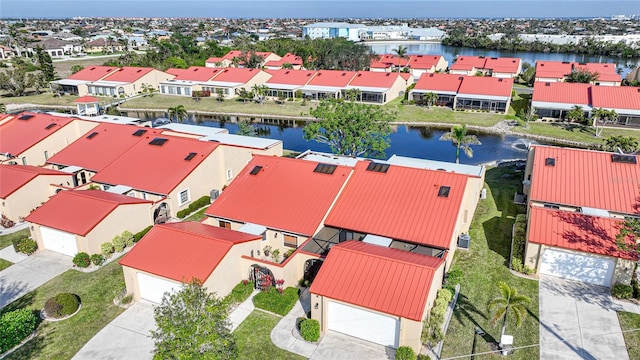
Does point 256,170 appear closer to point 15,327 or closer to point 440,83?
point 15,327

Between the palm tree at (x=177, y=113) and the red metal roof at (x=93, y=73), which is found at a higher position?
the red metal roof at (x=93, y=73)

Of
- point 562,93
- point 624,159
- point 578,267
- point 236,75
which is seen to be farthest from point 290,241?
point 236,75

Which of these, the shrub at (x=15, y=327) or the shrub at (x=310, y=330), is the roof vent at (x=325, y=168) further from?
the shrub at (x=15, y=327)

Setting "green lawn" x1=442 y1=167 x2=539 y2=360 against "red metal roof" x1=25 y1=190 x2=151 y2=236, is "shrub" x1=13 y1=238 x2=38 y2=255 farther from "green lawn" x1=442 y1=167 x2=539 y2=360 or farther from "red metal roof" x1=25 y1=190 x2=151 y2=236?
"green lawn" x1=442 y1=167 x2=539 y2=360

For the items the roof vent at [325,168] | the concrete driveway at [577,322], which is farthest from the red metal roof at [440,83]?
the concrete driveway at [577,322]

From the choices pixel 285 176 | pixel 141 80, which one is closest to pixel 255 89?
pixel 141 80

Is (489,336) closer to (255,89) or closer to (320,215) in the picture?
(320,215)

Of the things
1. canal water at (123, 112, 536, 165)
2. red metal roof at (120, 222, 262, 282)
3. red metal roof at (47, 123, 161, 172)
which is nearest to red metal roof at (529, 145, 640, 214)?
canal water at (123, 112, 536, 165)
